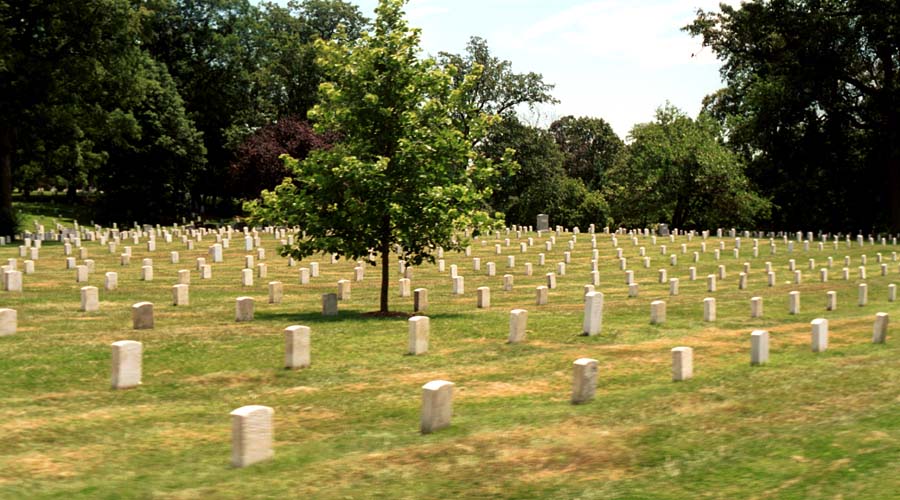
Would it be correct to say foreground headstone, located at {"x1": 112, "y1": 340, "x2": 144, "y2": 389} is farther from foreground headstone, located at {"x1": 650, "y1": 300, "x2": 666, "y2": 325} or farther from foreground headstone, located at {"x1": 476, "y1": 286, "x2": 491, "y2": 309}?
foreground headstone, located at {"x1": 650, "y1": 300, "x2": 666, "y2": 325}

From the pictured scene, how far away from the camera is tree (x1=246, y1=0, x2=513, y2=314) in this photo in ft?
68.7

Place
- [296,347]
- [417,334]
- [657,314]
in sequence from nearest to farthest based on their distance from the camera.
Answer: [296,347] → [417,334] → [657,314]

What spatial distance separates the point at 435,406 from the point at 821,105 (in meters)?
60.0

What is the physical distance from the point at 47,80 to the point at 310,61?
110 ft

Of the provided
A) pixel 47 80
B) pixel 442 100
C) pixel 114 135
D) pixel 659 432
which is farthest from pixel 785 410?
pixel 114 135

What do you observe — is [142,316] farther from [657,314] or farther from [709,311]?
[709,311]

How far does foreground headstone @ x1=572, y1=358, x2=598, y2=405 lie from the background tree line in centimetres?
3948

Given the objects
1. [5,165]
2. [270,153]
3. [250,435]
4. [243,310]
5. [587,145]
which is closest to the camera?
[250,435]

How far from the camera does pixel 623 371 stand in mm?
14758

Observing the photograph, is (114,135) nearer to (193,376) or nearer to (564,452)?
(193,376)

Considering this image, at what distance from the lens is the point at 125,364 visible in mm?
12930

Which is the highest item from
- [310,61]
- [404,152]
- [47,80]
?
[310,61]

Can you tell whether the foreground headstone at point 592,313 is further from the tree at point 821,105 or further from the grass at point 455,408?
the tree at point 821,105

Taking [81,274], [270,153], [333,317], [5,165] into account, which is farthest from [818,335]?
[270,153]
